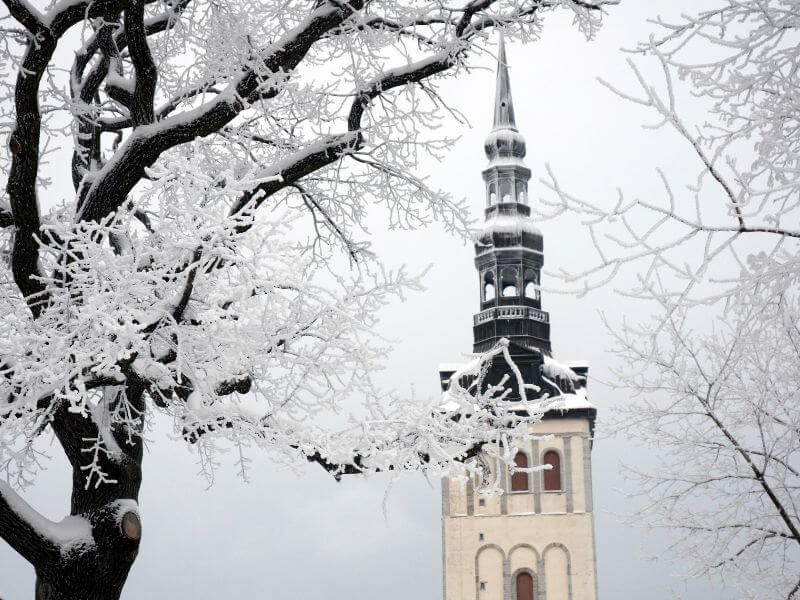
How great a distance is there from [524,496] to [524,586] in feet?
10.6

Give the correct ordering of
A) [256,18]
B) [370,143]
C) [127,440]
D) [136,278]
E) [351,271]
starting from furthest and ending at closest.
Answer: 1. [351,271]
2. [256,18]
3. [370,143]
4. [127,440]
5. [136,278]

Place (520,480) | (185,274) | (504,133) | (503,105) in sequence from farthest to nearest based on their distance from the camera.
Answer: (503,105)
(504,133)
(520,480)
(185,274)

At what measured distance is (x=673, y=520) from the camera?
950cm

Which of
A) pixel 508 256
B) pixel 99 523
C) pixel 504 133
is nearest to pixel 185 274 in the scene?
pixel 99 523

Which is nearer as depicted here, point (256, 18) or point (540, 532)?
point (256, 18)

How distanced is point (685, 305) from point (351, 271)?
5130 mm

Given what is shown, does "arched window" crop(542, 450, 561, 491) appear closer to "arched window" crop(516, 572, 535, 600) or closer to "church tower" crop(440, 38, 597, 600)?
"church tower" crop(440, 38, 597, 600)

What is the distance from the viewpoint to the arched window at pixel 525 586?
1357 inches

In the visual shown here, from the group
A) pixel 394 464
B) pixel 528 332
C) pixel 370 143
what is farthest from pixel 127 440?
pixel 528 332

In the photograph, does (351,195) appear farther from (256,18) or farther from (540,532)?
(540,532)

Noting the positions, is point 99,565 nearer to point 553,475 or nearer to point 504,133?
point 553,475

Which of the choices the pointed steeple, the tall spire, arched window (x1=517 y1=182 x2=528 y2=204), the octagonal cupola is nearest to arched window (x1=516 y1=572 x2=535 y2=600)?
the octagonal cupola

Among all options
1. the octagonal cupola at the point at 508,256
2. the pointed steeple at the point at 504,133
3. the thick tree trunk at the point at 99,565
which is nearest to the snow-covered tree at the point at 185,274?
the thick tree trunk at the point at 99,565

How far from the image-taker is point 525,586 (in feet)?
115
